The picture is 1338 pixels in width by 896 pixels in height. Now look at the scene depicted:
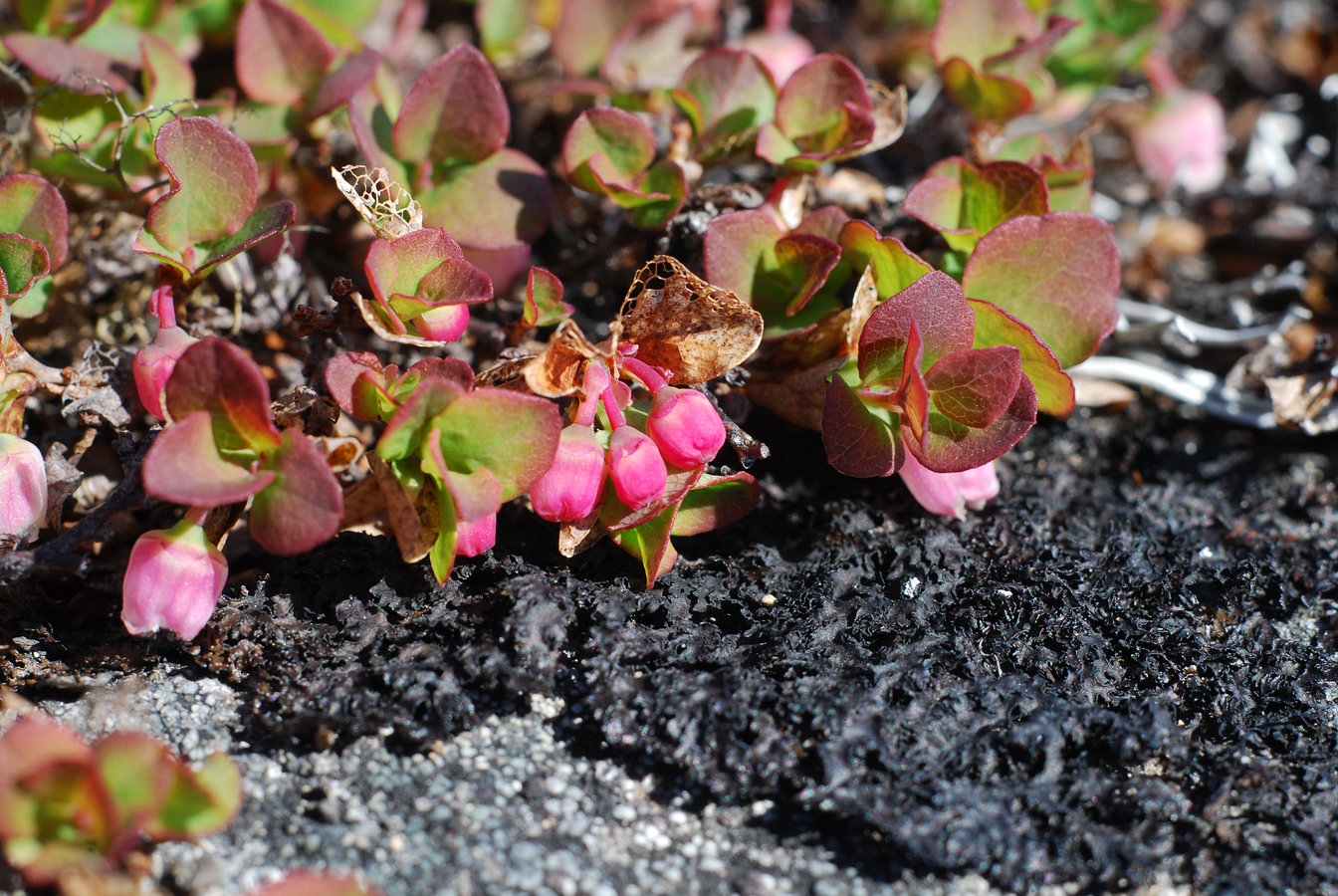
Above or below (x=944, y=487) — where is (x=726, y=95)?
above

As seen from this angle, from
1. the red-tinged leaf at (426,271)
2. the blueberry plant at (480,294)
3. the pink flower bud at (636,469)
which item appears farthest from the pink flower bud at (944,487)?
the red-tinged leaf at (426,271)

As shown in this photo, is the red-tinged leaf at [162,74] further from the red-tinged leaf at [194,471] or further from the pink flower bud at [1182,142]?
the pink flower bud at [1182,142]

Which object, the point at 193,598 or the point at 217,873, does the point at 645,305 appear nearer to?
the point at 193,598

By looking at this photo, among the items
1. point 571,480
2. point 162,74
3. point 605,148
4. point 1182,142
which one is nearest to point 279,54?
point 162,74

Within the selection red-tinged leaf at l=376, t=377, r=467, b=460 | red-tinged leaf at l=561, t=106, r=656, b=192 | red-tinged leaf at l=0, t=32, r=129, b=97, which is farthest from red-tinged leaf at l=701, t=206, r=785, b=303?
red-tinged leaf at l=0, t=32, r=129, b=97

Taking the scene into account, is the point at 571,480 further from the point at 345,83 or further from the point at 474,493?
the point at 345,83

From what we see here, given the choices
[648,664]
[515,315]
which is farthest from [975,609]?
[515,315]

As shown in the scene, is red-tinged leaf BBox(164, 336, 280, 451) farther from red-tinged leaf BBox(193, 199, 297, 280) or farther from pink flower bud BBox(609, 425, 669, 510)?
pink flower bud BBox(609, 425, 669, 510)
